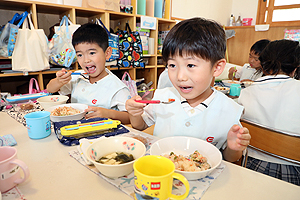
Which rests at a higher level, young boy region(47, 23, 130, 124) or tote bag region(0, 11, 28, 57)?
tote bag region(0, 11, 28, 57)

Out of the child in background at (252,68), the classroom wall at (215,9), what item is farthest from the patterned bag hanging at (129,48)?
the child in background at (252,68)

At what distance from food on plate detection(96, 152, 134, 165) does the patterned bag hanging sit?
220 centimetres

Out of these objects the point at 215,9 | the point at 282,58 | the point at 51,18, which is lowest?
the point at 282,58

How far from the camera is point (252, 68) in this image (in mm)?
3232

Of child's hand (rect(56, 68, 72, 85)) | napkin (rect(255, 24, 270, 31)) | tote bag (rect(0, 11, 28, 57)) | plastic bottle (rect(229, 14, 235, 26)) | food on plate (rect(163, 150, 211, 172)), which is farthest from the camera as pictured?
plastic bottle (rect(229, 14, 235, 26))

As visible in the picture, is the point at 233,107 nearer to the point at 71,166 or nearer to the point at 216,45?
the point at 216,45

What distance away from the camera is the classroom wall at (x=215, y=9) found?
392cm

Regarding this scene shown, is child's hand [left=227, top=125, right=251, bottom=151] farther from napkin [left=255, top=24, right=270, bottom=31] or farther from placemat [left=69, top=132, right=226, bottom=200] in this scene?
napkin [left=255, top=24, right=270, bottom=31]

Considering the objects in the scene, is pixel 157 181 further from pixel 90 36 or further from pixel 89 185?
pixel 90 36

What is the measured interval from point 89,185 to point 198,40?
25.5 inches

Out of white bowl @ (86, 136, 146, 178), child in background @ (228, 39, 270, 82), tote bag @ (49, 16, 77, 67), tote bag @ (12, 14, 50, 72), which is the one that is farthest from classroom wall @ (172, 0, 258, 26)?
white bowl @ (86, 136, 146, 178)

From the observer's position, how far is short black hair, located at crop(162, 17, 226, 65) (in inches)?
31.1

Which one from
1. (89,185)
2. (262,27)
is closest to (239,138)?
(89,185)

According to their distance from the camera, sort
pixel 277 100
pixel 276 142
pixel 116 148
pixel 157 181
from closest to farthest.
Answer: pixel 157 181
pixel 116 148
pixel 276 142
pixel 277 100
